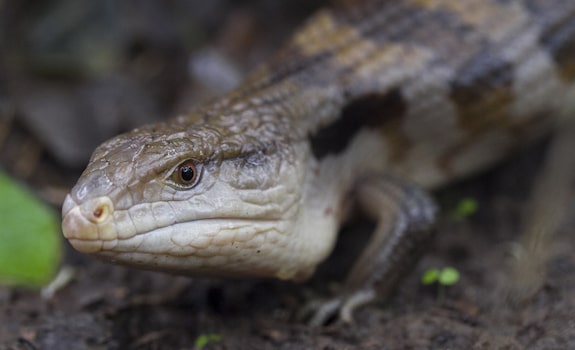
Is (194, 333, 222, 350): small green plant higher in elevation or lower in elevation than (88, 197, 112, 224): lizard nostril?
lower

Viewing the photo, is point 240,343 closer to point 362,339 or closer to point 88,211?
point 362,339

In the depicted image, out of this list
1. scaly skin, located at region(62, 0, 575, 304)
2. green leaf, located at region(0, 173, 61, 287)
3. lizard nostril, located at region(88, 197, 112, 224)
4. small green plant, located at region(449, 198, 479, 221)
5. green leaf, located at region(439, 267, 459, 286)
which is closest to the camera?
lizard nostril, located at region(88, 197, 112, 224)

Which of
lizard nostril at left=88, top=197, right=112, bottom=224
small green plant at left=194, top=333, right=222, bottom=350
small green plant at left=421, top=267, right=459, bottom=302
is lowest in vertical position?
small green plant at left=194, top=333, right=222, bottom=350

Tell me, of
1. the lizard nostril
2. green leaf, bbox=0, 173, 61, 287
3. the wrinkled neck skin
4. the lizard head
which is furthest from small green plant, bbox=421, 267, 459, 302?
green leaf, bbox=0, 173, 61, 287

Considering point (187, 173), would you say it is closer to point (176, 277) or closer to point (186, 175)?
point (186, 175)

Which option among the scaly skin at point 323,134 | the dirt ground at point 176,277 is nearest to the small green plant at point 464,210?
the dirt ground at point 176,277

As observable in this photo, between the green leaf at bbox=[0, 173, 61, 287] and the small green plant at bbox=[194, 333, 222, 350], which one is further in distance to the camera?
the green leaf at bbox=[0, 173, 61, 287]

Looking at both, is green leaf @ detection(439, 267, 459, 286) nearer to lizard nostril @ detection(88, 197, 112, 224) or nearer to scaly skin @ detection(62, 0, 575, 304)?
scaly skin @ detection(62, 0, 575, 304)

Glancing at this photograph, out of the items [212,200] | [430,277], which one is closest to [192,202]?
[212,200]
